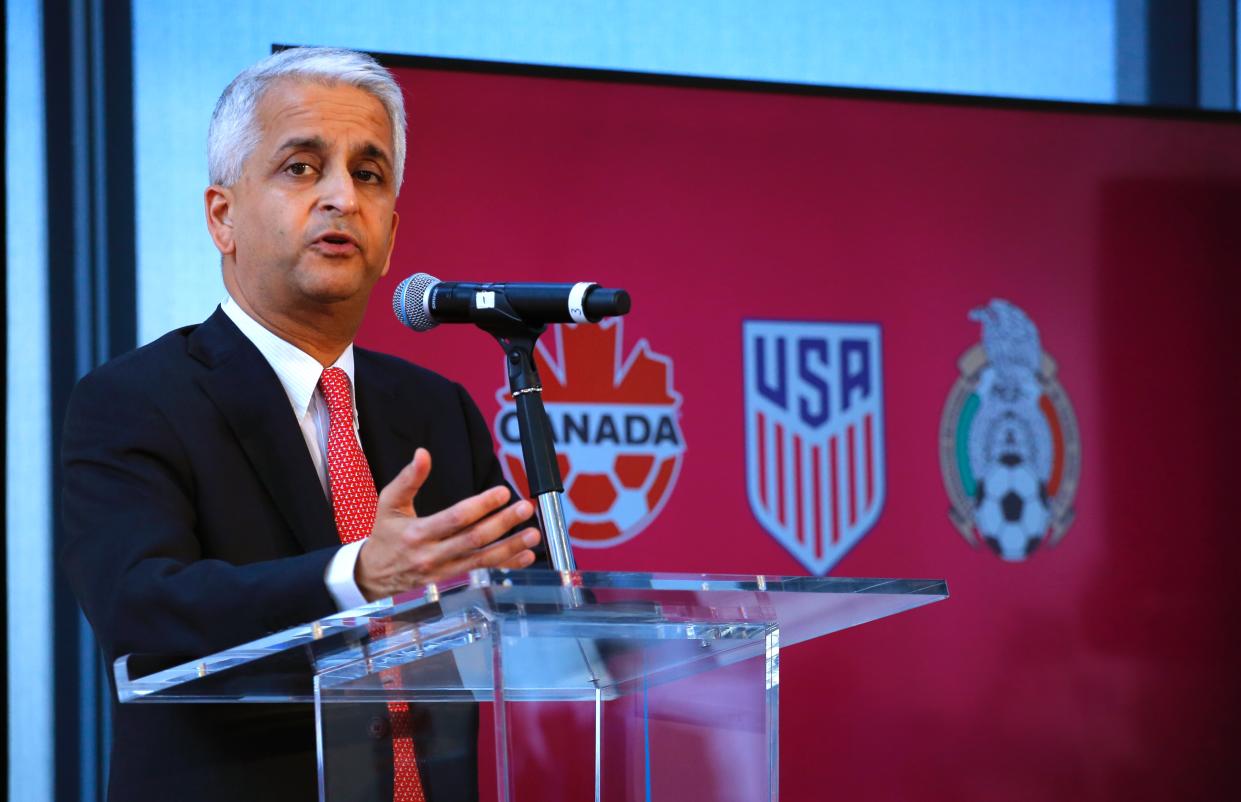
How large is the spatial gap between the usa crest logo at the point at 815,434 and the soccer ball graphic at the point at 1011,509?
28cm

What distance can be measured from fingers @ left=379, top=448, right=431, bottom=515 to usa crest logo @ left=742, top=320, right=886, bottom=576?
2172mm

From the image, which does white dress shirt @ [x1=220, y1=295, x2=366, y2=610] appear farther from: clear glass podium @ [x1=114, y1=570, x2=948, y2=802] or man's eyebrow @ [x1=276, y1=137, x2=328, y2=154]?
clear glass podium @ [x1=114, y1=570, x2=948, y2=802]

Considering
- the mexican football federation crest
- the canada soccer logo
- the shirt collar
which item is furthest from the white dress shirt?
the mexican football federation crest

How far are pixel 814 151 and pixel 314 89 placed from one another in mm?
1749

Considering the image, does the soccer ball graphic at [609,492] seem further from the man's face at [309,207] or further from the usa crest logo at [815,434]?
the man's face at [309,207]

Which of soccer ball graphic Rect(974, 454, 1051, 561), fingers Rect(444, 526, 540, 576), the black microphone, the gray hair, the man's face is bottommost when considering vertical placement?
soccer ball graphic Rect(974, 454, 1051, 561)

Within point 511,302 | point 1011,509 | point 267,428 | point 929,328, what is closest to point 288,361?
point 267,428

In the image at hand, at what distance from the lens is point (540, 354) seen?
3.22m

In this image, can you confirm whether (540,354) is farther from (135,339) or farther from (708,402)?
(135,339)

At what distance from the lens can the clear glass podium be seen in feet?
3.90

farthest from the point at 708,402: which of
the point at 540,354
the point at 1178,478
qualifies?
the point at 1178,478

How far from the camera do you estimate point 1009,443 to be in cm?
353

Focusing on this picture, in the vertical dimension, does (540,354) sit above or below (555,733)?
above

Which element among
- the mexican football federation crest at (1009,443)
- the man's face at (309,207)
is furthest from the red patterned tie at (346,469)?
the mexican football federation crest at (1009,443)
